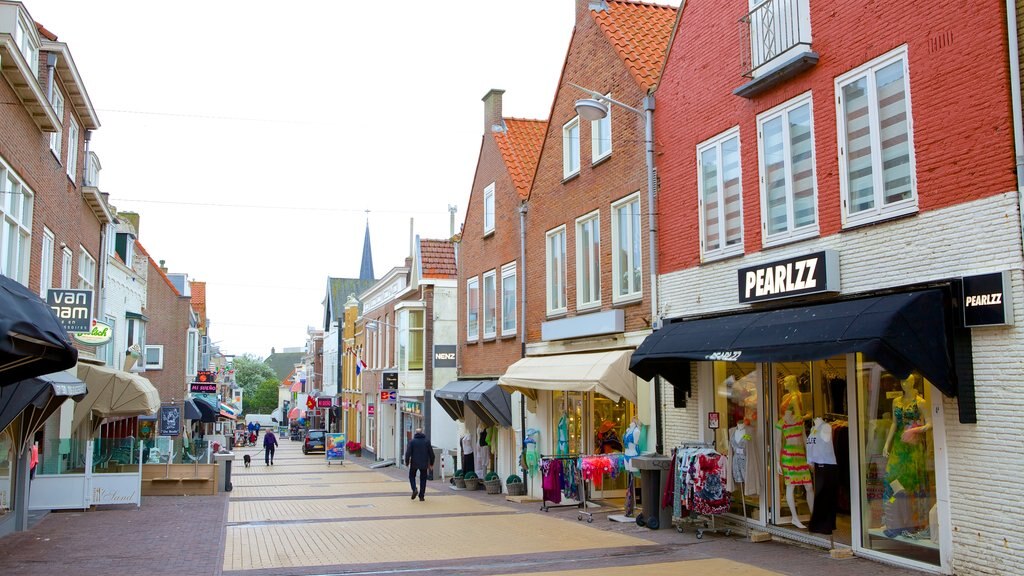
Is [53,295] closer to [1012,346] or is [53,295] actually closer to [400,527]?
[400,527]

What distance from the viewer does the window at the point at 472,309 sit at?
25484mm

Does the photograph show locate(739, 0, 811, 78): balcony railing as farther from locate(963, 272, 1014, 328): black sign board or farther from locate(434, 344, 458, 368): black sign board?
locate(434, 344, 458, 368): black sign board

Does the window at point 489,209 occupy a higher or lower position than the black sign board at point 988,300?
higher

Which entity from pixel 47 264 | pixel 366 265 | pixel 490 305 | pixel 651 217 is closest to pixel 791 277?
pixel 651 217

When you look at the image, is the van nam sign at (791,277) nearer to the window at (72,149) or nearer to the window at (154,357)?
the window at (72,149)

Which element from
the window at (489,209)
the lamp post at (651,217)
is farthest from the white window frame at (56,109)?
the window at (489,209)

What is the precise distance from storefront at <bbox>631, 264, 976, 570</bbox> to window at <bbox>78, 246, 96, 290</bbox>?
14.7m

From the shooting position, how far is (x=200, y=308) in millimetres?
57656

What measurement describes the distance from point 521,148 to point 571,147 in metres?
5.63

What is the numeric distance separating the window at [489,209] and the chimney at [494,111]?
1.89 m

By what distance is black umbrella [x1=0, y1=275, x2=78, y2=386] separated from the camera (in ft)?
26.7

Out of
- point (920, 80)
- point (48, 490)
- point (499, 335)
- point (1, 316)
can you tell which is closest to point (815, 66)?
point (920, 80)

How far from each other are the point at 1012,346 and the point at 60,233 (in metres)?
17.7

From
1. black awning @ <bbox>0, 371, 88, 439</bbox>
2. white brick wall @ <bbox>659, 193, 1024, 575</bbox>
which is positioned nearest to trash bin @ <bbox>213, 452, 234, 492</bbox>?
black awning @ <bbox>0, 371, 88, 439</bbox>
